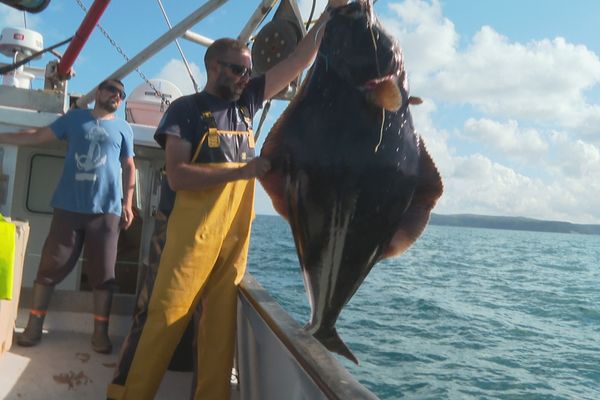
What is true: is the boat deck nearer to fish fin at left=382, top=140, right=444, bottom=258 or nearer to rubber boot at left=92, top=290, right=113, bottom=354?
rubber boot at left=92, top=290, right=113, bottom=354

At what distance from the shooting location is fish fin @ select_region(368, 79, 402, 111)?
195cm

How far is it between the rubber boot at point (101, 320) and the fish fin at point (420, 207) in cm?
259

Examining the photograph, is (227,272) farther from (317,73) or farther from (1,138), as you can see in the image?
(1,138)

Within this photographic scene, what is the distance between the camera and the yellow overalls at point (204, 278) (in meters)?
2.65

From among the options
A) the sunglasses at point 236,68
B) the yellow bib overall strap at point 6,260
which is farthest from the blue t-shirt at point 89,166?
the sunglasses at point 236,68

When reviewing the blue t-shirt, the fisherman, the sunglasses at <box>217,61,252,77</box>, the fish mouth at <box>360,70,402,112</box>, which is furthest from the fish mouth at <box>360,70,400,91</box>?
the blue t-shirt

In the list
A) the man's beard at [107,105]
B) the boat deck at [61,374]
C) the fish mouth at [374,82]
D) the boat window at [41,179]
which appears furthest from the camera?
the boat window at [41,179]

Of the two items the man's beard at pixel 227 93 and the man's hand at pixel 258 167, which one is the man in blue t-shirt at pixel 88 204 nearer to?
the man's beard at pixel 227 93

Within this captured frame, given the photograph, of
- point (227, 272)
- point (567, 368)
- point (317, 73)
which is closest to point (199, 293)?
point (227, 272)

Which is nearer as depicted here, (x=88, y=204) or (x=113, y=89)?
(x=88, y=204)

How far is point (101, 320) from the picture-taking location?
4.03 metres

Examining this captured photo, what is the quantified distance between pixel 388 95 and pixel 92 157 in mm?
2615

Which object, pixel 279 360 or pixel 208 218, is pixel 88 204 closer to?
pixel 208 218

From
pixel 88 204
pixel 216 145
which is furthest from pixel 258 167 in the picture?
pixel 88 204
